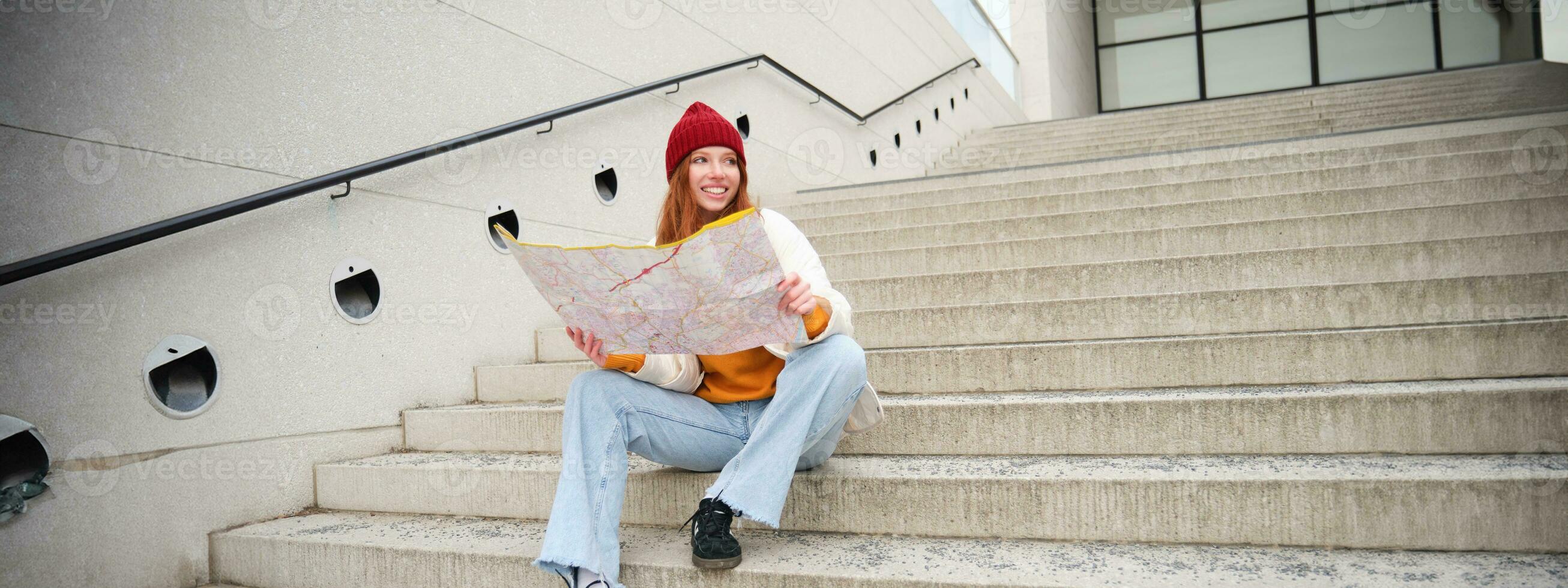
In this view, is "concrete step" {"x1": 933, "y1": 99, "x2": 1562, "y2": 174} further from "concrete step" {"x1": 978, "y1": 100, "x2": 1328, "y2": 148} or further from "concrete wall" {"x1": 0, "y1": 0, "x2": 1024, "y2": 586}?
"concrete wall" {"x1": 0, "y1": 0, "x2": 1024, "y2": 586}

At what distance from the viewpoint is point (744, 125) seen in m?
4.93

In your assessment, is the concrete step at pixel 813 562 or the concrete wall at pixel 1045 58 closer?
the concrete step at pixel 813 562

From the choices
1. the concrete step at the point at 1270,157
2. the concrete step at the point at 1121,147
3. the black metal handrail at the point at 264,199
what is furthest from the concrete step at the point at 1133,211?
the black metal handrail at the point at 264,199

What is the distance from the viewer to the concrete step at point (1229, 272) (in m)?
2.35

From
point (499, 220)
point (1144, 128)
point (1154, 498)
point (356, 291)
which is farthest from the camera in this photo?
point (1144, 128)

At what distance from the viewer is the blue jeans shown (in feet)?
4.98

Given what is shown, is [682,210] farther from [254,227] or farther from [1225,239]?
[1225,239]

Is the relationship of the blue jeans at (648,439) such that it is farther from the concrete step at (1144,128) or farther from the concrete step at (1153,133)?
the concrete step at (1144,128)

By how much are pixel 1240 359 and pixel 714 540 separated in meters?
1.37

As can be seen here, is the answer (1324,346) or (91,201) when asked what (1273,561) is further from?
(91,201)

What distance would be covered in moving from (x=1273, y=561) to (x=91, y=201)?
252cm

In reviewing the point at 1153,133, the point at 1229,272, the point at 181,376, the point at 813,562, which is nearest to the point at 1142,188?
the point at 1229,272

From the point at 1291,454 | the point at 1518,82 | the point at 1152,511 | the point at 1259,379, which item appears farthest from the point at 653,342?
the point at 1518,82

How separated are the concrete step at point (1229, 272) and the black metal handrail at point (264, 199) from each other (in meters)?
1.26
